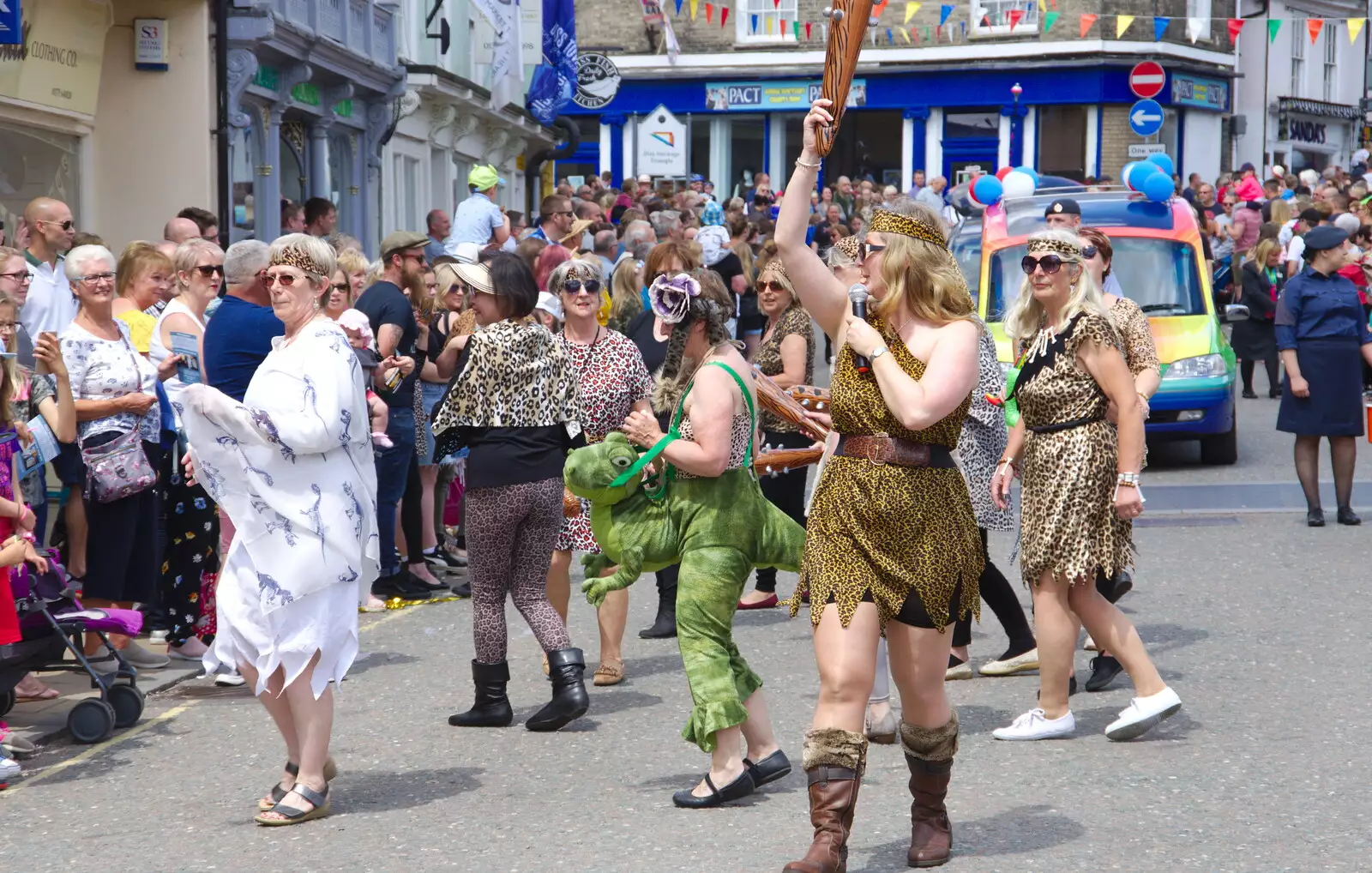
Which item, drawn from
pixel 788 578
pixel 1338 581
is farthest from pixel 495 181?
pixel 1338 581

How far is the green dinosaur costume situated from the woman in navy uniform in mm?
7159

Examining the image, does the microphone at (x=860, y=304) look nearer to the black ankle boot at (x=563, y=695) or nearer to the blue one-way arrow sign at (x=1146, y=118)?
the black ankle boot at (x=563, y=695)

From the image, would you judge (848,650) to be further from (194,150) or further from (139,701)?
(194,150)

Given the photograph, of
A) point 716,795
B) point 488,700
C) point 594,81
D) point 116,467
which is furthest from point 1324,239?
point 594,81

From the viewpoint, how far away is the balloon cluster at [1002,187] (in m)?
17.3

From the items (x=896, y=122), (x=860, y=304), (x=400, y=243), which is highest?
(x=896, y=122)

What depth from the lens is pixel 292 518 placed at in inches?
225

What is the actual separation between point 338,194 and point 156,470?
13.9 m

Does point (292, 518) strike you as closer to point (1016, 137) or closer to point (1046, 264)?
point (1046, 264)

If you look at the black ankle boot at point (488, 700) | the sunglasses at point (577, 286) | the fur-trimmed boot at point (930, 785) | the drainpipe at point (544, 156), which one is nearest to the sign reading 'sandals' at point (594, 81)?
the drainpipe at point (544, 156)

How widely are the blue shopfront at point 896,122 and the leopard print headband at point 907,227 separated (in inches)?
1535

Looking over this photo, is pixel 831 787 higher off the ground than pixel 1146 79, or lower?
lower

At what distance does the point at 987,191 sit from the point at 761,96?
2941 centimetres

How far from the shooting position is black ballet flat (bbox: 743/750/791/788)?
5.95 metres
